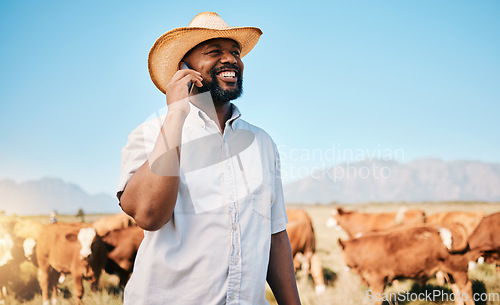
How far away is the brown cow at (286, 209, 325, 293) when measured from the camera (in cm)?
765

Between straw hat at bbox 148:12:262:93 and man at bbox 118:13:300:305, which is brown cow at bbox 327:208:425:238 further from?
man at bbox 118:13:300:305

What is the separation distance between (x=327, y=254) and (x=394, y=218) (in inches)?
122

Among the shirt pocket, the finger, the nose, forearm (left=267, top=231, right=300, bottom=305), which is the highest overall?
the nose

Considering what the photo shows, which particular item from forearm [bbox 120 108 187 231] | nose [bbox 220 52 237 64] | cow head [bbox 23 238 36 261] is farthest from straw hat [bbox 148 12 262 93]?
cow head [bbox 23 238 36 261]

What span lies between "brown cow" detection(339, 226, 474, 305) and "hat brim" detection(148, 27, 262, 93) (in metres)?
4.57

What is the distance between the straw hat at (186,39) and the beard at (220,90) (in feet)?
0.63

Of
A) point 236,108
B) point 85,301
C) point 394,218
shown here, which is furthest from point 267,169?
point 394,218

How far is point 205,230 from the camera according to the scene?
148cm

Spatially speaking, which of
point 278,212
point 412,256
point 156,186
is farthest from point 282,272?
point 412,256

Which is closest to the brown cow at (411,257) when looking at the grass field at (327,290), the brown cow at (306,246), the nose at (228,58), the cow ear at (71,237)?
the grass field at (327,290)

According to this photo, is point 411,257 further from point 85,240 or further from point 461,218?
point 85,240

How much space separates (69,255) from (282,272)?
18.4ft

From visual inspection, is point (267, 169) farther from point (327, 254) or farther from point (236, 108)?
point (327, 254)

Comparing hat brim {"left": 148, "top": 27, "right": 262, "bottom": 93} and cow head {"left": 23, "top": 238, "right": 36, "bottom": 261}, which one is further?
cow head {"left": 23, "top": 238, "right": 36, "bottom": 261}
